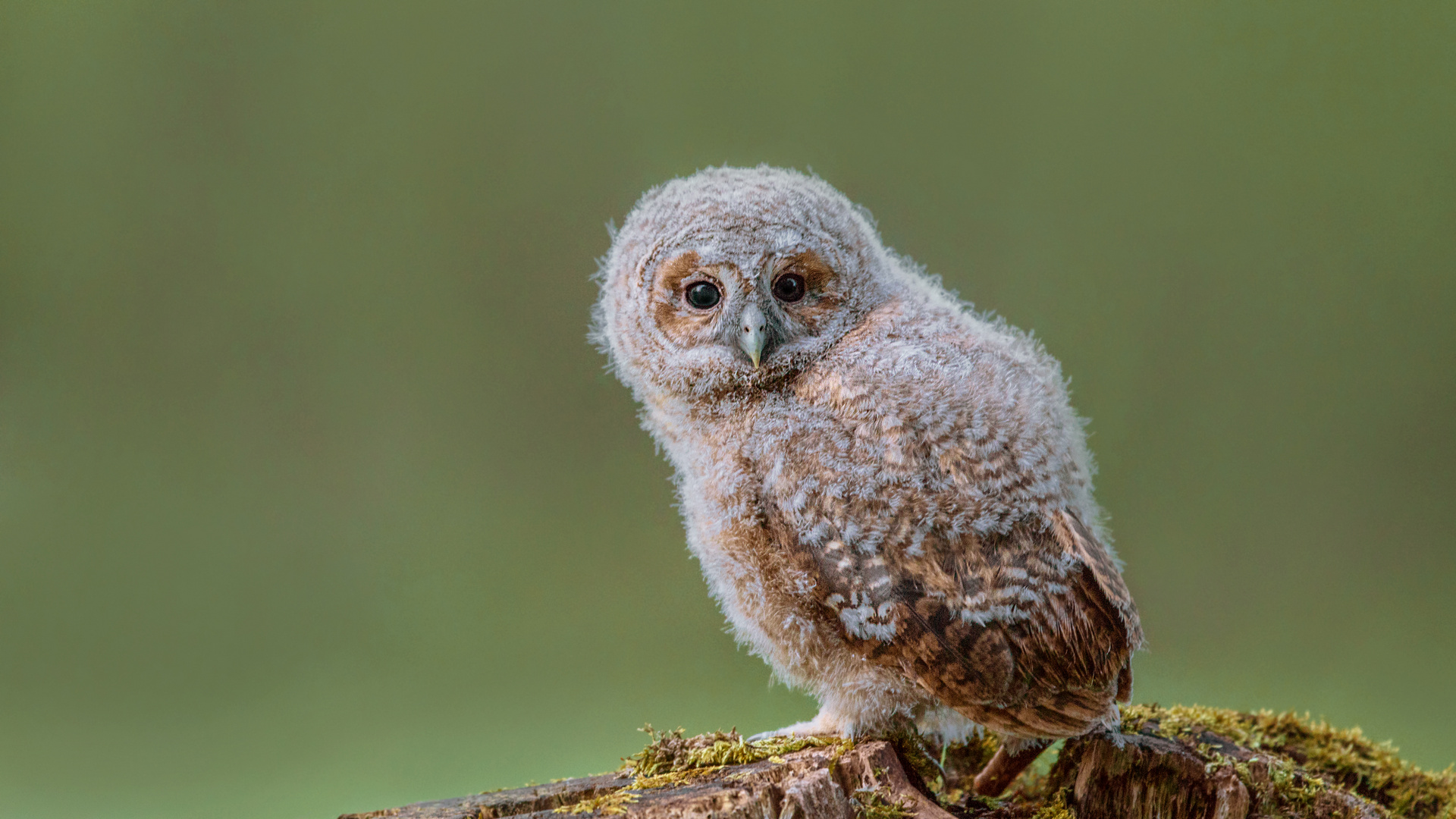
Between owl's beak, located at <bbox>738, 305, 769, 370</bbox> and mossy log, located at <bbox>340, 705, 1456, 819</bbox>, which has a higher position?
owl's beak, located at <bbox>738, 305, 769, 370</bbox>

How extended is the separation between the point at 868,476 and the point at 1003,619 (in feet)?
1.04

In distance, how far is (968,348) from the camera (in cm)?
191

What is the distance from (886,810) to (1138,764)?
54cm

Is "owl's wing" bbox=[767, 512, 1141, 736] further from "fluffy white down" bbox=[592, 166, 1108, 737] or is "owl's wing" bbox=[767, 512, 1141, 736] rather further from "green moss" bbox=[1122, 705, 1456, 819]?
"green moss" bbox=[1122, 705, 1456, 819]

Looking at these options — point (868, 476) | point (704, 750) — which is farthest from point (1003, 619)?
point (704, 750)

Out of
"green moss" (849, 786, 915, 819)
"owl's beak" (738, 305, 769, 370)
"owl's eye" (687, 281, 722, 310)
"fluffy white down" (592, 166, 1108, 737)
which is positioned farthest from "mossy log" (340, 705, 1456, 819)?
"owl's eye" (687, 281, 722, 310)

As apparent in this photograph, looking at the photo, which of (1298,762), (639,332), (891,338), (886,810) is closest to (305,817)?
(639,332)

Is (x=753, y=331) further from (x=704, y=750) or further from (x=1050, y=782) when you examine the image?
(x=1050, y=782)

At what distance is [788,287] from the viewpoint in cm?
201

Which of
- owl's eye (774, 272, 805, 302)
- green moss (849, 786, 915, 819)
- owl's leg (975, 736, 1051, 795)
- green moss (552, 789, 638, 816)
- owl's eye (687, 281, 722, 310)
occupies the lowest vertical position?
green moss (849, 786, 915, 819)

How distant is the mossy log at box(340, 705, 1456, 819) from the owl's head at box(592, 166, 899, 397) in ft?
2.28

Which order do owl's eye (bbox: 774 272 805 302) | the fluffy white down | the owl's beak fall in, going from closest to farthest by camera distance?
the fluffy white down, the owl's beak, owl's eye (bbox: 774 272 805 302)

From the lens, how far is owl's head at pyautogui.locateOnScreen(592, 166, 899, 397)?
77.1 inches

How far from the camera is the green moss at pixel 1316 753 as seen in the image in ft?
6.52
